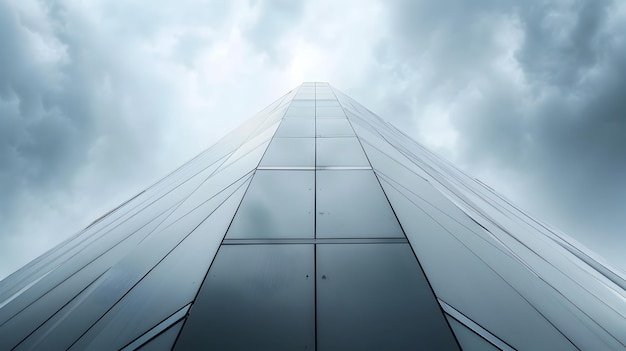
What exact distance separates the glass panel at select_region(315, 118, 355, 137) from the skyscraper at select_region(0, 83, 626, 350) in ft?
6.86

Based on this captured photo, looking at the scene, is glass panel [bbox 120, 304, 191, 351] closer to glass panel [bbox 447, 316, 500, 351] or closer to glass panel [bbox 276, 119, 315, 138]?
glass panel [bbox 447, 316, 500, 351]

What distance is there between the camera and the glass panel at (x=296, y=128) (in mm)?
8289

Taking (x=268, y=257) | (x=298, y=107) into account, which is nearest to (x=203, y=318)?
(x=268, y=257)

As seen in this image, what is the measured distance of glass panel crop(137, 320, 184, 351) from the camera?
110 inches

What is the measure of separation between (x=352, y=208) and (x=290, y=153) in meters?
2.74

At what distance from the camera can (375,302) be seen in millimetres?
3189

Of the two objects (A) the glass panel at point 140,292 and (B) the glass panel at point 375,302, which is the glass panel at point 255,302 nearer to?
(B) the glass panel at point 375,302

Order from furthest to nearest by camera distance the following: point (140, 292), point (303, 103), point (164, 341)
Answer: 1. point (303, 103)
2. point (140, 292)
3. point (164, 341)

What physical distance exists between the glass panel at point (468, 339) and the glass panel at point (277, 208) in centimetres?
212

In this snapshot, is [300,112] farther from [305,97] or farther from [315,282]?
[315,282]

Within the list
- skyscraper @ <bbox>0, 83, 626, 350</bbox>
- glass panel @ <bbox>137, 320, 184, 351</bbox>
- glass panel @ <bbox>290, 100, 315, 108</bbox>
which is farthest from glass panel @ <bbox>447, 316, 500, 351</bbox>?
glass panel @ <bbox>290, 100, 315, 108</bbox>

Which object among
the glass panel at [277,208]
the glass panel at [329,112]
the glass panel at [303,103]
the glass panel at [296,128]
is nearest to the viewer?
the glass panel at [277,208]

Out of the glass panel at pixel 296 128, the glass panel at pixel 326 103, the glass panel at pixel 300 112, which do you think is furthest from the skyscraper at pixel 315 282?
the glass panel at pixel 326 103

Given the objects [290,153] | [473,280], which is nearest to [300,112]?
[290,153]
